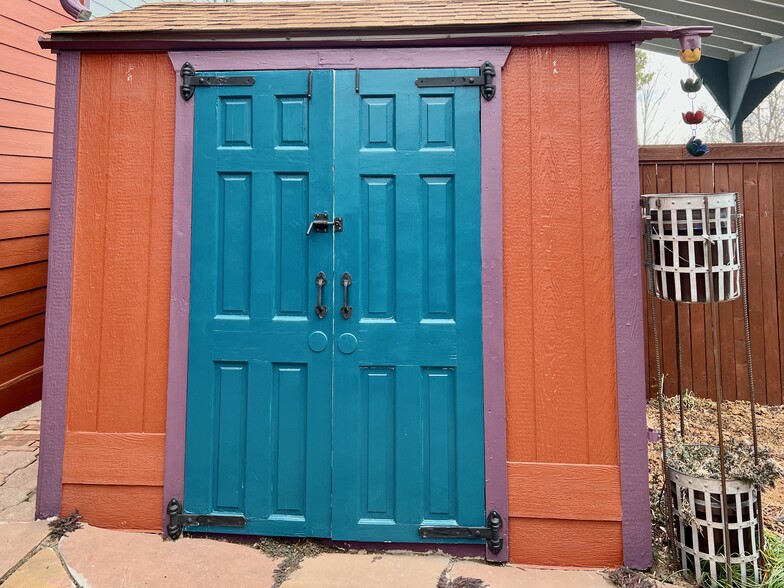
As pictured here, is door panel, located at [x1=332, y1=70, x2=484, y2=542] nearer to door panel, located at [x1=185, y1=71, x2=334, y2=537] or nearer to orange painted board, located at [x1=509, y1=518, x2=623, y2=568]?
door panel, located at [x1=185, y1=71, x2=334, y2=537]

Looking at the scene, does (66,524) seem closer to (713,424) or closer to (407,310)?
(407,310)

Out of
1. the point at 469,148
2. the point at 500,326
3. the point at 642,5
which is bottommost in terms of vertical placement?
the point at 500,326

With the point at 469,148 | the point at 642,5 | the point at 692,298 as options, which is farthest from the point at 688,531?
the point at 642,5

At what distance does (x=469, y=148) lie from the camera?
250 centimetres

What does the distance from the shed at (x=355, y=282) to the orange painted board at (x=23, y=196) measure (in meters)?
2.16

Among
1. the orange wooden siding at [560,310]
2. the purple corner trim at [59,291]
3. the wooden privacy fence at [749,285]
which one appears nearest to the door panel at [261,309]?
the purple corner trim at [59,291]

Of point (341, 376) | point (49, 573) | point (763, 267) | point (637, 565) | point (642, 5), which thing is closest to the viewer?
point (49, 573)

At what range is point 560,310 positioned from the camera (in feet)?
8.05

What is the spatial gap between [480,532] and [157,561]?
152 cm

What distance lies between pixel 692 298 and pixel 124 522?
2.98 m

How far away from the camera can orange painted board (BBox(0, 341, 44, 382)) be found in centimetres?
411

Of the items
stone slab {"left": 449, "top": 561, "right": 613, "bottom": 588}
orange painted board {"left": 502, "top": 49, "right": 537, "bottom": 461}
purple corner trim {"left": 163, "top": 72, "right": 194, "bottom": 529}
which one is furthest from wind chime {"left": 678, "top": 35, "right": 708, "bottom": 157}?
purple corner trim {"left": 163, "top": 72, "right": 194, "bottom": 529}

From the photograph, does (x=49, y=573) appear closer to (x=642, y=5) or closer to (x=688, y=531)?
(x=688, y=531)

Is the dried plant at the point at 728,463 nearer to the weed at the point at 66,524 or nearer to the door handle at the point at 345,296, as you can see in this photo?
the door handle at the point at 345,296
